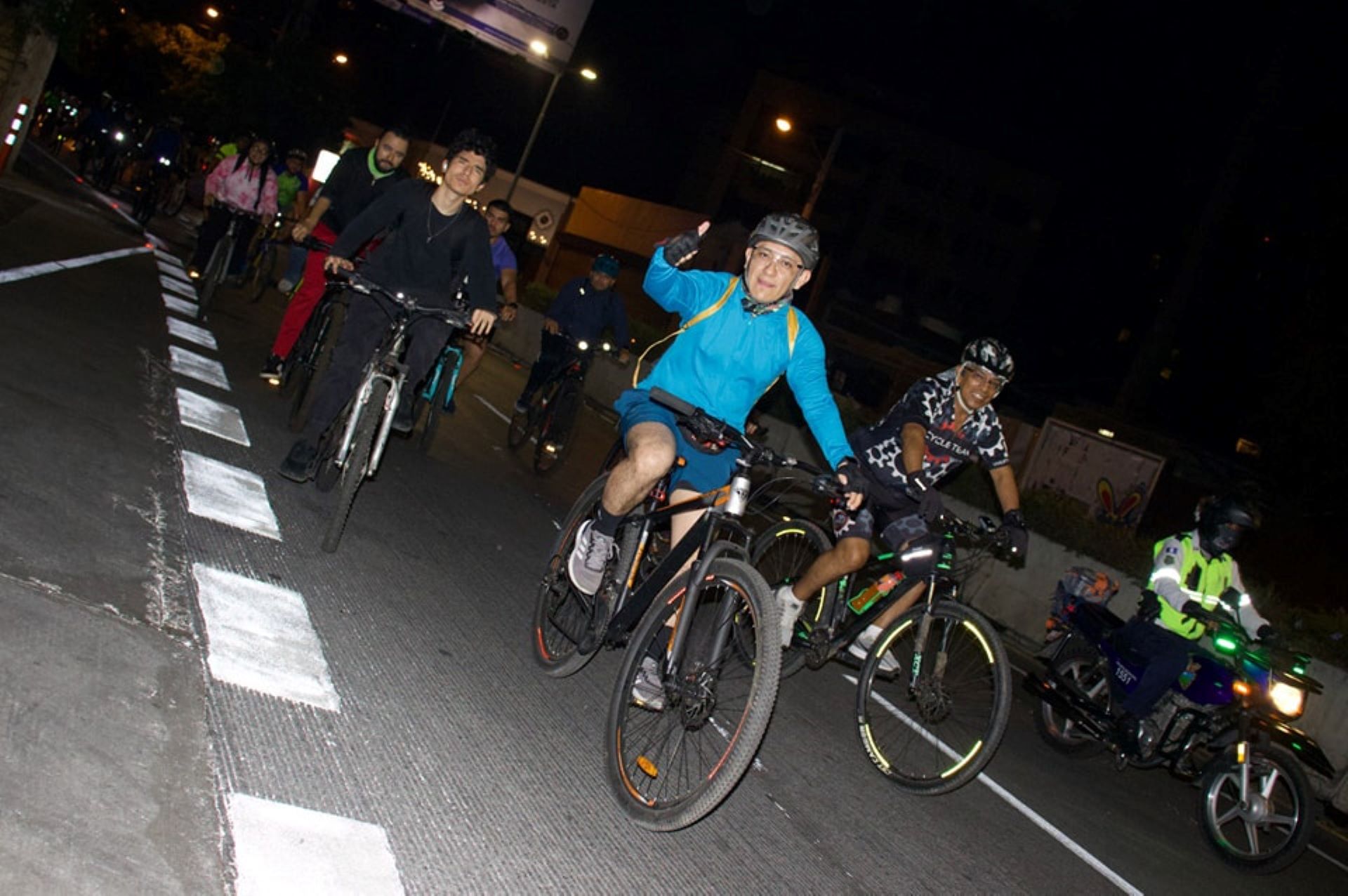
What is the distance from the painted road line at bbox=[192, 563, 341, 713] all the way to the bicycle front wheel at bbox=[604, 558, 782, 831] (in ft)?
3.46

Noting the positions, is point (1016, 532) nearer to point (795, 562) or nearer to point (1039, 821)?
point (795, 562)

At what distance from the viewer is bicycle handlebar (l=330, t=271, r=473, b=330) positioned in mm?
6547

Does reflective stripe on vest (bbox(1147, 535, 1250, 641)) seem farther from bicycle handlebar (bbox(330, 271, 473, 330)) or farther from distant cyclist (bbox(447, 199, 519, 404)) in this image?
distant cyclist (bbox(447, 199, 519, 404))

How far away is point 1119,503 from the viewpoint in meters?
17.3

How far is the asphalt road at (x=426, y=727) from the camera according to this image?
3.50 m

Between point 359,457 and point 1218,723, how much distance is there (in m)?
5.35

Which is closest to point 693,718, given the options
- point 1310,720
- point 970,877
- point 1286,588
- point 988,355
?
point 970,877

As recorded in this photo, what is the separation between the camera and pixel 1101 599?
8117mm

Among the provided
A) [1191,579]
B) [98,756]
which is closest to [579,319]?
[1191,579]

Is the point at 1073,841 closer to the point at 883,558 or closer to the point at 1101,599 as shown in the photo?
the point at 883,558

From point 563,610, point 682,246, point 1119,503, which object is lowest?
point 563,610

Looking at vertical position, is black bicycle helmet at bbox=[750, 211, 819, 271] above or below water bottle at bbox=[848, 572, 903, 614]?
above

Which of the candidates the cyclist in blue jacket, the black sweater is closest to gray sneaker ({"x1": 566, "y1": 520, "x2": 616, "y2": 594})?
the cyclist in blue jacket

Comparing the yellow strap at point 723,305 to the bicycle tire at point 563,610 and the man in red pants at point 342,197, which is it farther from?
the man in red pants at point 342,197
